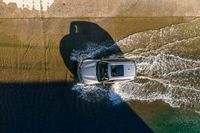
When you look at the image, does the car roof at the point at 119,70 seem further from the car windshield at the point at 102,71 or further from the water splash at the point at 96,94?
the water splash at the point at 96,94

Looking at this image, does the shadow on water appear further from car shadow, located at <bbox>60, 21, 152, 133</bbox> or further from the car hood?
the car hood

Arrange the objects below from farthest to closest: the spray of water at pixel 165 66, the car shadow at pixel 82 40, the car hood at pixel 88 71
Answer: the spray of water at pixel 165 66, the car shadow at pixel 82 40, the car hood at pixel 88 71

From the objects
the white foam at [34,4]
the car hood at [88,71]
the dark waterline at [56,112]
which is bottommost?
the dark waterline at [56,112]

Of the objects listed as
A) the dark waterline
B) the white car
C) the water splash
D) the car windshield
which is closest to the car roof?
the white car

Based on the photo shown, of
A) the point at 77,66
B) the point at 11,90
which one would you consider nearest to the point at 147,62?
the point at 77,66

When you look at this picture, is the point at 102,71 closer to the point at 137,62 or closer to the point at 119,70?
the point at 119,70

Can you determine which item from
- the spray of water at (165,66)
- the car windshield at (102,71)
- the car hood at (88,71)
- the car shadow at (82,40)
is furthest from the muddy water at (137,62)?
the car windshield at (102,71)

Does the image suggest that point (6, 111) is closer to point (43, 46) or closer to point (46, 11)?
point (43, 46)

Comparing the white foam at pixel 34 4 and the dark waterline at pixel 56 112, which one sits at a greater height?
the white foam at pixel 34 4
